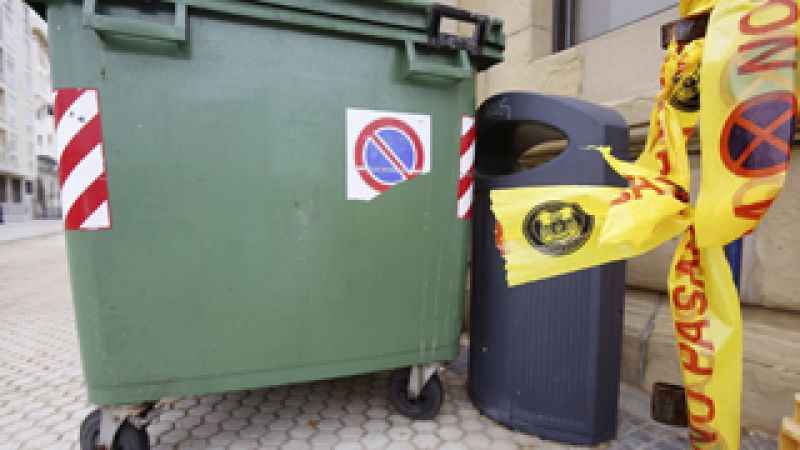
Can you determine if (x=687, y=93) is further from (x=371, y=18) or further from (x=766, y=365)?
(x=766, y=365)

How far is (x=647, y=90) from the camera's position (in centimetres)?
234

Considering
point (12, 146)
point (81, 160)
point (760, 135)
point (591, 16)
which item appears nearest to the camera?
point (760, 135)

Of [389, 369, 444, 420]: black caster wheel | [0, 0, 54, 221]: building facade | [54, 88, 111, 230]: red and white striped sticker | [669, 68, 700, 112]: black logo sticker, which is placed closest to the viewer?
[669, 68, 700, 112]: black logo sticker

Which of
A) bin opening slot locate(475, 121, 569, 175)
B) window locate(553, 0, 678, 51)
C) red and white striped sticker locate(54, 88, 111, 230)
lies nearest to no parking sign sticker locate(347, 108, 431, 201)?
bin opening slot locate(475, 121, 569, 175)

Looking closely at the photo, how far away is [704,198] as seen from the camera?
95 cm

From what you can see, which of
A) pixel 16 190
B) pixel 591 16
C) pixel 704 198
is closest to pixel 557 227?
pixel 704 198

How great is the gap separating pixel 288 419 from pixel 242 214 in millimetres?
1021

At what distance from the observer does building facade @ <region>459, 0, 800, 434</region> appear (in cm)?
185

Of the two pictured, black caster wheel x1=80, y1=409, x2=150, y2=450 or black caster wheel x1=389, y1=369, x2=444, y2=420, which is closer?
black caster wheel x1=80, y1=409, x2=150, y2=450

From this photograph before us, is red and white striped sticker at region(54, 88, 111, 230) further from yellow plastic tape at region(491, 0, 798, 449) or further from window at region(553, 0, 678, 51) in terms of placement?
window at region(553, 0, 678, 51)

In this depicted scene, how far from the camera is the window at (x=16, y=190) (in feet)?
114

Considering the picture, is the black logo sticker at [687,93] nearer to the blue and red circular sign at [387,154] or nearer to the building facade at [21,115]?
the blue and red circular sign at [387,154]

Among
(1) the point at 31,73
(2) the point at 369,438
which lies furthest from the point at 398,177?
(1) the point at 31,73

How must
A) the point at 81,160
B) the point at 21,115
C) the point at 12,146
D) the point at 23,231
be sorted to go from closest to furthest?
the point at 81,160
the point at 23,231
the point at 12,146
the point at 21,115
